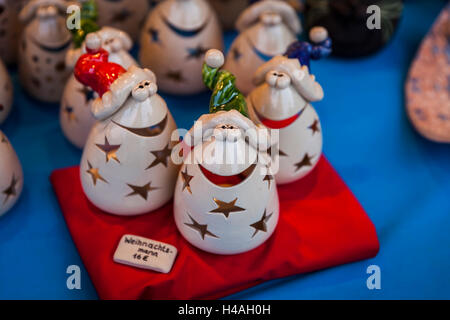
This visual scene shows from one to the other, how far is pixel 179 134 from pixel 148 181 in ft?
0.32

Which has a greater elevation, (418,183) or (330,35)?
(330,35)

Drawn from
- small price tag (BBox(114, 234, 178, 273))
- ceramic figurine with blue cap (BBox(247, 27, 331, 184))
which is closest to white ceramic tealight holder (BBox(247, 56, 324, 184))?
ceramic figurine with blue cap (BBox(247, 27, 331, 184))

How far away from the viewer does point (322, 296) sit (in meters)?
0.95

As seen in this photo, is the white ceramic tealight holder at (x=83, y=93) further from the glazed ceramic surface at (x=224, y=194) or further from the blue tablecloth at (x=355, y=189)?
the glazed ceramic surface at (x=224, y=194)

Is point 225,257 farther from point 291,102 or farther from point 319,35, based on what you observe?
point 319,35

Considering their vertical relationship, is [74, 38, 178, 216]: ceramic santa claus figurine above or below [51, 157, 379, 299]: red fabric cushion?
above

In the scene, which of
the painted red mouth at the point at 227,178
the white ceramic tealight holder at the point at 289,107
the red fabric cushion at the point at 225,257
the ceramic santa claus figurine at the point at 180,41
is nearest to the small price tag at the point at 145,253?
the red fabric cushion at the point at 225,257

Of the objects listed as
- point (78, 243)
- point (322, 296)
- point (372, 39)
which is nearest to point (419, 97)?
point (372, 39)

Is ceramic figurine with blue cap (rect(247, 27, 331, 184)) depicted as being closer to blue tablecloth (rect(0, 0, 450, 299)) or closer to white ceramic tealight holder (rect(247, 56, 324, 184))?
white ceramic tealight holder (rect(247, 56, 324, 184))

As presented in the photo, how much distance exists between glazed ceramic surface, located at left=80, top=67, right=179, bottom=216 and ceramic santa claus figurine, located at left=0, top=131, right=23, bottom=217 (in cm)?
14

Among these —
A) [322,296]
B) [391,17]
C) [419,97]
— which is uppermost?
[391,17]

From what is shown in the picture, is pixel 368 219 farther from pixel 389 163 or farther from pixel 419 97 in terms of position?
pixel 419 97

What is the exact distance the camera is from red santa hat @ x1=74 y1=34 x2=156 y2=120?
843 millimetres
